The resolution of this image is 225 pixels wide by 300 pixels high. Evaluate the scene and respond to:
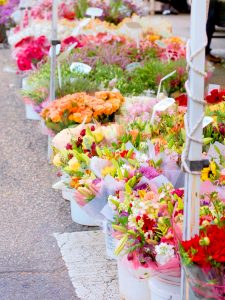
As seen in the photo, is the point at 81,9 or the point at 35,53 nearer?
the point at 35,53

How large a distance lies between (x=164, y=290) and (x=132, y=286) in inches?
12.7

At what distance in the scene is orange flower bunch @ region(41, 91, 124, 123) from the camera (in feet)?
16.0

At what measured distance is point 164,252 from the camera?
2.83 metres

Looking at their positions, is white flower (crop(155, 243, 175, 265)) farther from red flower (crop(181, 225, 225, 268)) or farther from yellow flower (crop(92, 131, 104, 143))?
yellow flower (crop(92, 131, 104, 143))

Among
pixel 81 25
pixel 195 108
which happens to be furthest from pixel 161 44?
pixel 195 108

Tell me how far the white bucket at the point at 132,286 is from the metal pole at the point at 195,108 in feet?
2.32

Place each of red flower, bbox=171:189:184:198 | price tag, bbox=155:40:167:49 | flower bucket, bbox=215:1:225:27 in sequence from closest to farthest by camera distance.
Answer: red flower, bbox=171:189:184:198, price tag, bbox=155:40:167:49, flower bucket, bbox=215:1:225:27

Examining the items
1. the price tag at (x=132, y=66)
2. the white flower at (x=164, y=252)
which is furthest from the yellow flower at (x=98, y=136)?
the price tag at (x=132, y=66)

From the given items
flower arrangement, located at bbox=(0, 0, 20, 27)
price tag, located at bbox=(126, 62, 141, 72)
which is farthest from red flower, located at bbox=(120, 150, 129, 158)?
flower arrangement, located at bbox=(0, 0, 20, 27)

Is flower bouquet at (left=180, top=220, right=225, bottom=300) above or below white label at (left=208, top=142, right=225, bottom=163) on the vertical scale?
above

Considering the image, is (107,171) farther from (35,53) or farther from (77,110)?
(35,53)

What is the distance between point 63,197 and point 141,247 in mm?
2017

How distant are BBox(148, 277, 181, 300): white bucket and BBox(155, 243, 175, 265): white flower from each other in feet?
0.60

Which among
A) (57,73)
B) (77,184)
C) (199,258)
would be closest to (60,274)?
(77,184)
